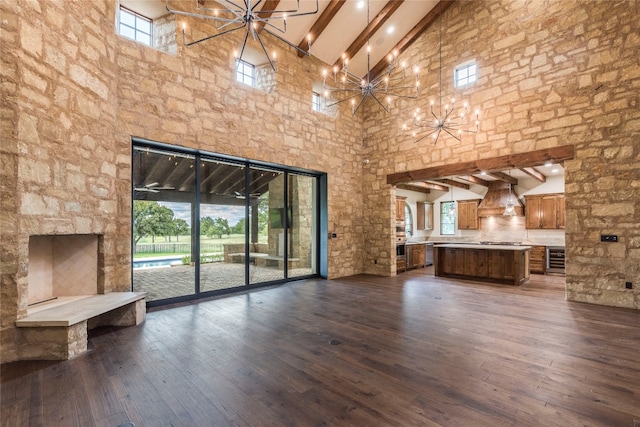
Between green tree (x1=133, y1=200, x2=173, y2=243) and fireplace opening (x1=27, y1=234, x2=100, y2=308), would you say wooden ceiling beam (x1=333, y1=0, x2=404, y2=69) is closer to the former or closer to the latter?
green tree (x1=133, y1=200, x2=173, y2=243)

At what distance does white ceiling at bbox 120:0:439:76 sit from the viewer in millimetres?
5969

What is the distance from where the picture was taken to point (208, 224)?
17.8ft

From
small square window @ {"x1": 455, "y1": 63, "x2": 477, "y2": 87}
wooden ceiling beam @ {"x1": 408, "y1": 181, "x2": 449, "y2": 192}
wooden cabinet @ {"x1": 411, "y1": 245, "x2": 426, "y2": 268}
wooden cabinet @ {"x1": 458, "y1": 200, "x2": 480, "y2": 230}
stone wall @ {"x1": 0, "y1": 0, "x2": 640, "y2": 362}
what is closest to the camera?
stone wall @ {"x1": 0, "y1": 0, "x2": 640, "y2": 362}

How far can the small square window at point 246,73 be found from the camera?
6.00 metres

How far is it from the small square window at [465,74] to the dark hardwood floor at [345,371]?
16.0 ft

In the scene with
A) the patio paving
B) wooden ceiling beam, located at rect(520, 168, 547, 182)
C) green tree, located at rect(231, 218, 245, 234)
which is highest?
wooden ceiling beam, located at rect(520, 168, 547, 182)

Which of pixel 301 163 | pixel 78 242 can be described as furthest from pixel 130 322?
pixel 301 163

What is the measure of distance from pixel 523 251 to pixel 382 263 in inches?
131

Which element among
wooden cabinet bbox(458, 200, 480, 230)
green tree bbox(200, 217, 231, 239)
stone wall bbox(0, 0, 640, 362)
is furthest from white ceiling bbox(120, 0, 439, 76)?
wooden cabinet bbox(458, 200, 480, 230)

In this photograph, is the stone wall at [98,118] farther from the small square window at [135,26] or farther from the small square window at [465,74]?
the small square window at [465,74]

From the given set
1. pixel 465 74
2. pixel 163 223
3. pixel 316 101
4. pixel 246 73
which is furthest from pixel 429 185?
pixel 163 223

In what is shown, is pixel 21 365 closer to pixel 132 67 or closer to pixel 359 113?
pixel 132 67

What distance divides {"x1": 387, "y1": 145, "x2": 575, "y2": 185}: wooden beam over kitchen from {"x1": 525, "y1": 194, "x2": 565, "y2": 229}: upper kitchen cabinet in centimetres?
450

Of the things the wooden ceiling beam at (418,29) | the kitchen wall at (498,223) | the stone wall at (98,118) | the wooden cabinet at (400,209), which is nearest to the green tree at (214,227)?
the stone wall at (98,118)
